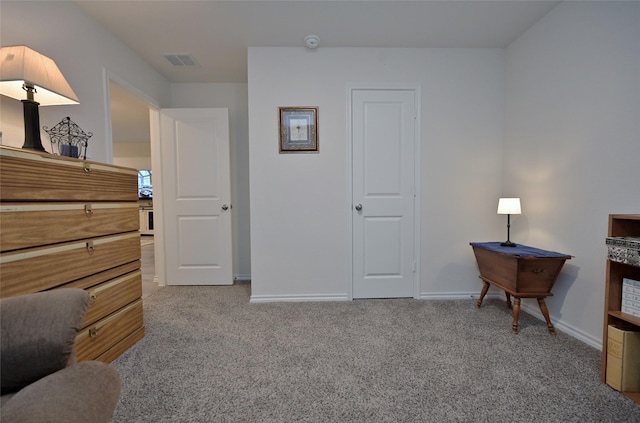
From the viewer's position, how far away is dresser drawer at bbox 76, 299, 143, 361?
1436 mm

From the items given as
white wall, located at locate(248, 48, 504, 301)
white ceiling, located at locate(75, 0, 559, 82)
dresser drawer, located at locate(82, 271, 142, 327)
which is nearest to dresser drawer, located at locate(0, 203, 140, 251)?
dresser drawer, located at locate(82, 271, 142, 327)

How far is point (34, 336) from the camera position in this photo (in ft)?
2.25

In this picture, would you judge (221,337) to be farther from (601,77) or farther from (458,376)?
(601,77)

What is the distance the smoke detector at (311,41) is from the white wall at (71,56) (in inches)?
65.1

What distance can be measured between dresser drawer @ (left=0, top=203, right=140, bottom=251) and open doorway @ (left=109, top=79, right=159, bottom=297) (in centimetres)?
140

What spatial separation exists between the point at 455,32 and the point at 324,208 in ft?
6.26

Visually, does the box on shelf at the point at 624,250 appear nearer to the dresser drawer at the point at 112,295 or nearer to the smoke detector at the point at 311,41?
the smoke detector at the point at 311,41

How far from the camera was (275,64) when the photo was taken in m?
2.49

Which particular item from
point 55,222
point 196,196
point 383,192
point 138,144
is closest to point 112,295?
point 55,222

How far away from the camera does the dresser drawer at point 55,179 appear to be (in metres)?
1.12

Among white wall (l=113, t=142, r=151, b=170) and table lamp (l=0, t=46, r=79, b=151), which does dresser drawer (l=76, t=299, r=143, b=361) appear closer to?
table lamp (l=0, t=46, r=79, b=151)

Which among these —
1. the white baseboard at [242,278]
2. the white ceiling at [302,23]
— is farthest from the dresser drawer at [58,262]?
the white ceiling at [302,23]

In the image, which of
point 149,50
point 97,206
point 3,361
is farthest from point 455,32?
point 3,361

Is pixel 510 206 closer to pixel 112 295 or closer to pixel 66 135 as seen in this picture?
pixel 112 295
